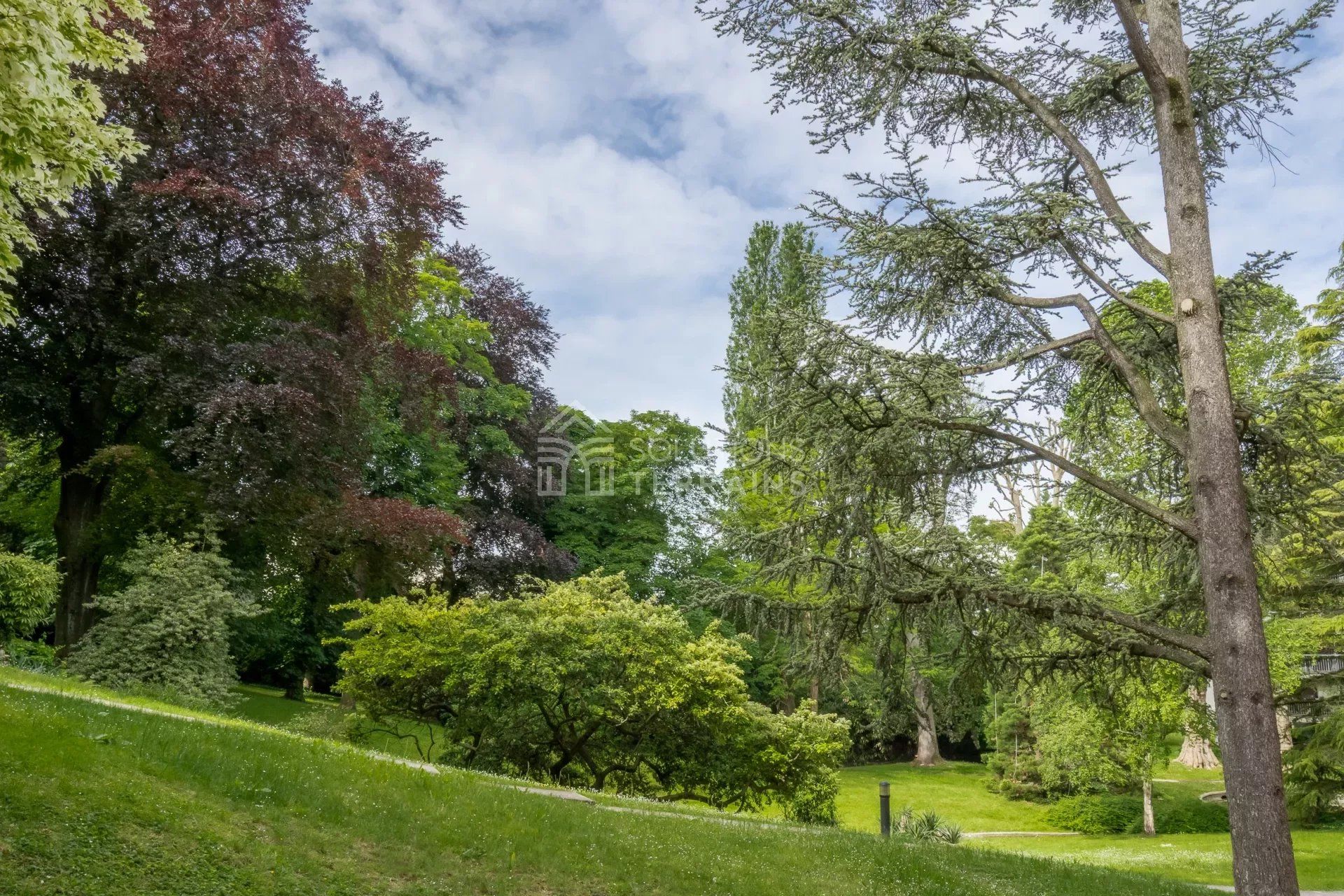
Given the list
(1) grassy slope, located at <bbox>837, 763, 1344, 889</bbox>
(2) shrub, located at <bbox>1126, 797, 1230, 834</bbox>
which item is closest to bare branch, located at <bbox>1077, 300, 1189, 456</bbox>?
(1) grassy slope, located at <bbox>837, 763, 1344, 889</bbox>

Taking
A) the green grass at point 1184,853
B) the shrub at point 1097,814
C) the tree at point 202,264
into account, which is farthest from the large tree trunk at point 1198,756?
the tree at point 202,264

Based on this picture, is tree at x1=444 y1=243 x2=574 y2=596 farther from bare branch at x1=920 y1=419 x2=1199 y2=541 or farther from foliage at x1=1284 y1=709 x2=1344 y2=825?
bare branch at x1=920 y1=419 x2=1199 y2=541

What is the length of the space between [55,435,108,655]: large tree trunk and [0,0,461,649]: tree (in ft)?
0.09

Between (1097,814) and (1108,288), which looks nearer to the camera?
(1108,288)

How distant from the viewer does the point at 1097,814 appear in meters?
20.7

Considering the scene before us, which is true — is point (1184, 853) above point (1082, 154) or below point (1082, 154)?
below

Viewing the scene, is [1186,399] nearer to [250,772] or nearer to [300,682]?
[250,772]

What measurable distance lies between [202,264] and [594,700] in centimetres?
884

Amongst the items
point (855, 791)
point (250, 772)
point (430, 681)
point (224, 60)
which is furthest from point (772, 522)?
point (250, 772)

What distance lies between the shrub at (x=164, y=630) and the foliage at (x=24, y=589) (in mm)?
675

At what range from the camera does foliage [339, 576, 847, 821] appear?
12906 mm

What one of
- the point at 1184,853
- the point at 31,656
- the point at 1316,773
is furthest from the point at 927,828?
the point at 31,656

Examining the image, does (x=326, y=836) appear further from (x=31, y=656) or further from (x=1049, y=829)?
(x=1049, y=829)

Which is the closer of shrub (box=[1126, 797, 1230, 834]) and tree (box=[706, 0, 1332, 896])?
tree (box=[706, 0, 1332, 896])
